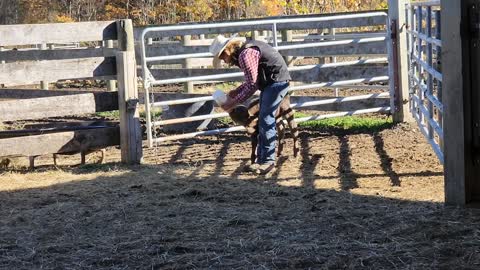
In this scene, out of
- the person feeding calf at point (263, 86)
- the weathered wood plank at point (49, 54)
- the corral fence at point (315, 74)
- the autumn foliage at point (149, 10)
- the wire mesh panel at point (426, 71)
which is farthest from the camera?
the autumn foliage at point (149, 10)

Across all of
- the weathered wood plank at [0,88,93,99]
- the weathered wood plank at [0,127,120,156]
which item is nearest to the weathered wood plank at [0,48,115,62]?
the weathered wood plank at [0,88,93,99]

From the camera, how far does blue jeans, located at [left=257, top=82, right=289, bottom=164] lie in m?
8.39

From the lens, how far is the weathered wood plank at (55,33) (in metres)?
8.69

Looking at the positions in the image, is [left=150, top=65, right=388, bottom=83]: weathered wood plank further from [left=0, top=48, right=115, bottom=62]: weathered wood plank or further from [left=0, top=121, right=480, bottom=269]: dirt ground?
[left=0, top=48, right=115, bottom=62]: weathered wood plank

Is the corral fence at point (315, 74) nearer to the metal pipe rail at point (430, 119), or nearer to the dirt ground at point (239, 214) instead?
the dirt ground at point (239, 214)

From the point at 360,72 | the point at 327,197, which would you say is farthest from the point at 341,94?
the point at 327,197

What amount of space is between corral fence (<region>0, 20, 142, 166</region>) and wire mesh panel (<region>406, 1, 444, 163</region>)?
3.13 metres

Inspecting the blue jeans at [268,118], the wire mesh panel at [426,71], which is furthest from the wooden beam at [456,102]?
the blue jeans at [268,118]

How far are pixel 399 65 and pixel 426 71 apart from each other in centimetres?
221

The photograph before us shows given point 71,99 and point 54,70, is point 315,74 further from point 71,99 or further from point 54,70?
point 54,70

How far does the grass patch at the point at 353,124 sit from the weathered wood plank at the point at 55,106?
3.45 meters

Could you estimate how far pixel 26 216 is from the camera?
21.5ft

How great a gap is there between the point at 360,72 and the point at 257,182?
4.55 meters

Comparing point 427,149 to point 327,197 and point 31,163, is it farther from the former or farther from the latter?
point 31,163
